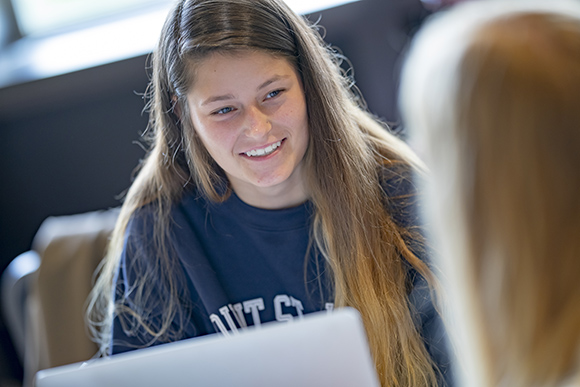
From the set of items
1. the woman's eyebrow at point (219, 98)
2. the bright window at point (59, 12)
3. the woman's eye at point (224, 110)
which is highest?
the bright window at point (59, 12)

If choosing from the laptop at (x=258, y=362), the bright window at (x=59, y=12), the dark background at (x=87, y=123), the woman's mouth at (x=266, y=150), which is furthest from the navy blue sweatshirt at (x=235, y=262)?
the bright window at (x=59, y=12)

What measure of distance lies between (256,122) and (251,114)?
0.06ft

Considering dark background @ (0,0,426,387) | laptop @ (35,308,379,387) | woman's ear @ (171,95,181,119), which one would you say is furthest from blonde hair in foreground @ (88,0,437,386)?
dark background @ (0,0,426,387)

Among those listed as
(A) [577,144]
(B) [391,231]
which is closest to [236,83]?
(B) [391,231]

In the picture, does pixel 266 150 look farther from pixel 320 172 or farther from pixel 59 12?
pixel 59 12

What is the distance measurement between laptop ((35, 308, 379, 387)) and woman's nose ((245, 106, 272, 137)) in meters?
0.49

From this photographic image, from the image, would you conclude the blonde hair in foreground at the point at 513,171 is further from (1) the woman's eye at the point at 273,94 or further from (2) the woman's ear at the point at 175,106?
(2) the woman's ear at the point at 175,106

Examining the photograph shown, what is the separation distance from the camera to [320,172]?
1.19 meters

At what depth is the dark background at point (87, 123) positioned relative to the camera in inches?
79.5

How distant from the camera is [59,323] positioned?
1402 millimetres

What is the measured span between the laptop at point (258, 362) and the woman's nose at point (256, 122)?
494 mm

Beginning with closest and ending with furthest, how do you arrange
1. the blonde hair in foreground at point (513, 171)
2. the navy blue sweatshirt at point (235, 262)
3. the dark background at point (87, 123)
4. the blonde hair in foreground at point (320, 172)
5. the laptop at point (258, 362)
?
the blonde hair in foreground at point (513, 171)
the laptop at point (258, 362)
the blonde hair in foreground at point (320, 172)
the navy blue sweatshirt at point (235, 262)
the dark background at point (87, 123)

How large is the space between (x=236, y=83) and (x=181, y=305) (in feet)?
1.54

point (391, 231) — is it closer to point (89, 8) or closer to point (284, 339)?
point (284, 339)
